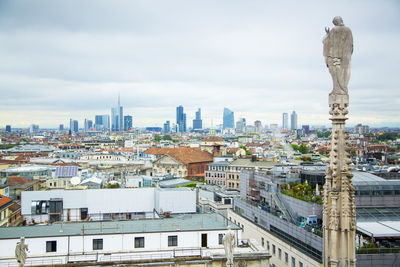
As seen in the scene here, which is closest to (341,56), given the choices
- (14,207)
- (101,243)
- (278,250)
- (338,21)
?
(338,21)

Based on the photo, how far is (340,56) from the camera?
760 centimetres

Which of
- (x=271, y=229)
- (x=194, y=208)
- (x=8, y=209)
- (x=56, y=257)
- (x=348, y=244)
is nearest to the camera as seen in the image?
(x=348, y=244)

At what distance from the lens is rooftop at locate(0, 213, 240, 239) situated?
24891mm

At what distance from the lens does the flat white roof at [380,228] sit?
21.9m

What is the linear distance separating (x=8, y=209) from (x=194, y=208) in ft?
60.8

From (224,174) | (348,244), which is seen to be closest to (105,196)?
(348,244)

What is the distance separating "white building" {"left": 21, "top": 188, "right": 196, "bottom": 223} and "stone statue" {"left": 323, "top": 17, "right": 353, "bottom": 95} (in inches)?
1045

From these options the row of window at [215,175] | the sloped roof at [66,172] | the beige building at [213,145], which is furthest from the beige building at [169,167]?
the sloped roof at [66,172]

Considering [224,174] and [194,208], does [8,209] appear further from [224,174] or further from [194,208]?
[224,174]

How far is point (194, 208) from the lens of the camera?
33906 millimetres

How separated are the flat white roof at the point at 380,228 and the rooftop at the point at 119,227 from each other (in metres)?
7.63

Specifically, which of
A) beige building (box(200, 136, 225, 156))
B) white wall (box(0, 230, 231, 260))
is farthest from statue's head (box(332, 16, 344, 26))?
beige building (box(200, 136, 225, 156))

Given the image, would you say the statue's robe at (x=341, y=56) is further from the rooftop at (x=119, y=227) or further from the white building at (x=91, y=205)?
the white building at (x=91, y=205)

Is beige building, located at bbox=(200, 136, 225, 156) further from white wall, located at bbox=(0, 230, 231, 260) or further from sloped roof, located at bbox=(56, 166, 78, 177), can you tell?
white wall, located at bbox=(0, 230, 231, 260)
